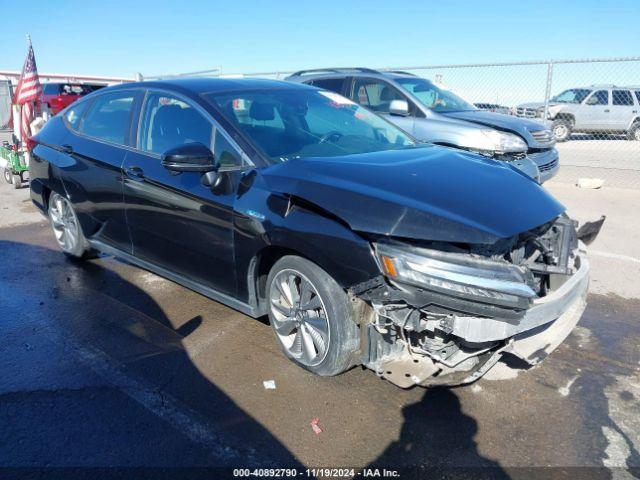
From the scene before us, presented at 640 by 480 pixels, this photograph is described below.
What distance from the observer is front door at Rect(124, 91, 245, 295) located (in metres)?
3.36

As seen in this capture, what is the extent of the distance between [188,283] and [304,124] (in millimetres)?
1419

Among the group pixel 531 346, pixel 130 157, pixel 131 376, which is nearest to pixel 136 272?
pixel 130 157

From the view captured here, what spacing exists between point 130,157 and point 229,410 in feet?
7.10

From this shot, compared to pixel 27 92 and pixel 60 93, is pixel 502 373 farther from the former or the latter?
pixel 60 93

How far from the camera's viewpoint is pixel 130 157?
13.1 ft

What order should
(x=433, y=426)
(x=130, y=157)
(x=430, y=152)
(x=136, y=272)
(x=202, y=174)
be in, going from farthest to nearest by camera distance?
(x=136, y=272) → (x=130, y=157) → (x=430, y=152) → (x=202, y=174) → (x=433, y=426)

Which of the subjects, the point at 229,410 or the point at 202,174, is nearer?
the point at 229,410

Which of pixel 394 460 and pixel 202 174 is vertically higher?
pixel 202 174

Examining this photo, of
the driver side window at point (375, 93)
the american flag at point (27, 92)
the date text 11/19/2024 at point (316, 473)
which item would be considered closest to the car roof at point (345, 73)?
the driver side window at point (375, 93)

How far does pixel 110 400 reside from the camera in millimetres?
2969

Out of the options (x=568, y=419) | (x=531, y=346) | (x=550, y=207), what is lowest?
(x=568, y=419)

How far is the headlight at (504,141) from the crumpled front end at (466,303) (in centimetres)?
437

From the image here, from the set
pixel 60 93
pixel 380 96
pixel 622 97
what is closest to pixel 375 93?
pixel 380 96

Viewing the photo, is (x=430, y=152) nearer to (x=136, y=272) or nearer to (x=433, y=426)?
(x=433, y=426)
